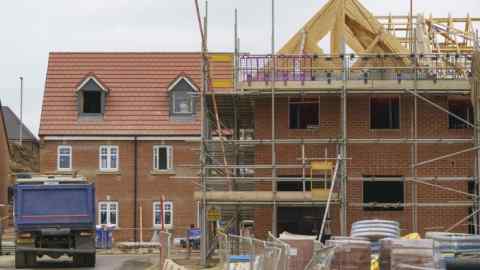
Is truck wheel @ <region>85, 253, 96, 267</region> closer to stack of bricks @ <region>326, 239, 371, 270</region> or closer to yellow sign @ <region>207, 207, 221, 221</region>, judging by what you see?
yellow sign @ <region>207, 207, 221, 221</region>

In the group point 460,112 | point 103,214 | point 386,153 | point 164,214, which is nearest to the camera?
point 386,153

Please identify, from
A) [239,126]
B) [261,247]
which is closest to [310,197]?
[239,126]

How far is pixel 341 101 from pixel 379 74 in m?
1.46

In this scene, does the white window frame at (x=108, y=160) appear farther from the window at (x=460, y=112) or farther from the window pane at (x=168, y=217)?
the window at (x=460, y=112)

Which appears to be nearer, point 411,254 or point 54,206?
point 411,254

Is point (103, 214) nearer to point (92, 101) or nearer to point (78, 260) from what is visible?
point (92, 101)

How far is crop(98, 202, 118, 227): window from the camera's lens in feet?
191

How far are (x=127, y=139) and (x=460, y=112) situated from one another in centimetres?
2520

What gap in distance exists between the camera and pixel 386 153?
37344 millimetres

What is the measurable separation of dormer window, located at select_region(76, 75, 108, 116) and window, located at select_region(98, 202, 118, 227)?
4991 mm

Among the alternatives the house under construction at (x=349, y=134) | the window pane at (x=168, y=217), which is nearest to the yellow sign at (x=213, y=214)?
the house under construction at (x=349, y=134)

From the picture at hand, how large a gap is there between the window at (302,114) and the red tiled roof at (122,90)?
20.0 metres

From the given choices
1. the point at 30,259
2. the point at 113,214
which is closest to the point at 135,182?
the point at 113,214

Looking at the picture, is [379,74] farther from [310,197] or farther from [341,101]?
[310,197]
